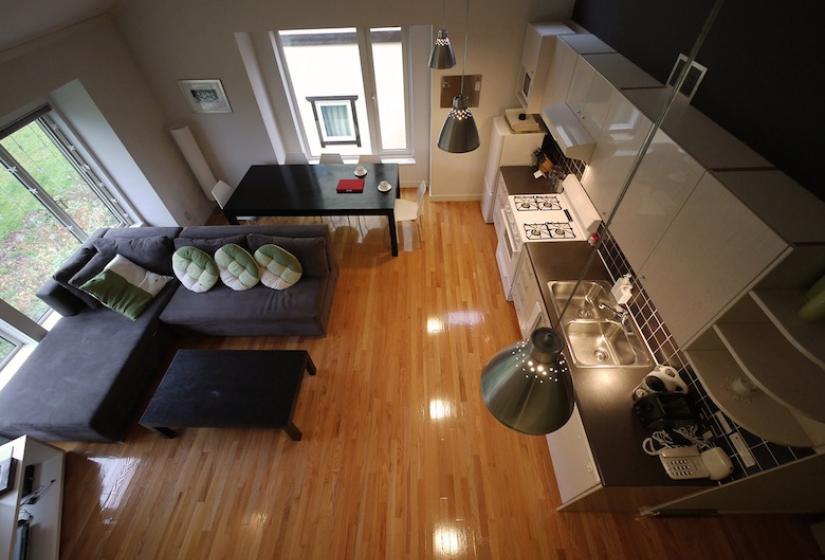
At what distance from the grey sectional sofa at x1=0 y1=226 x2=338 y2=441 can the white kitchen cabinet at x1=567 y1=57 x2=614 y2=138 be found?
248 centimetres

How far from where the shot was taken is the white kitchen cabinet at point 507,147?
13.1 ft

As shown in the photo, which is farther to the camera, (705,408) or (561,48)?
(561,48)

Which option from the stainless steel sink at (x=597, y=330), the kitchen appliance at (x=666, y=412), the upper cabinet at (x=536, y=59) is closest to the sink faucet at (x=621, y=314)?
the stainless steel sink at (x=597, y=330)

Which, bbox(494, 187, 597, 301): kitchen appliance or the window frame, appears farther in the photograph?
the window frame

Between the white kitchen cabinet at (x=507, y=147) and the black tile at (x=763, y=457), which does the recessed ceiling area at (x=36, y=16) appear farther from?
the black tile at (x=763, y=457)

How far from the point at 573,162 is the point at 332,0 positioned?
9.57ft

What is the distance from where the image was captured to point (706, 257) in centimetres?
159

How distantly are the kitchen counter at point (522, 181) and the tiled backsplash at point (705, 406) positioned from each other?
→ 1.22 metres

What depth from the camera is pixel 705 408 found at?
7.09ft

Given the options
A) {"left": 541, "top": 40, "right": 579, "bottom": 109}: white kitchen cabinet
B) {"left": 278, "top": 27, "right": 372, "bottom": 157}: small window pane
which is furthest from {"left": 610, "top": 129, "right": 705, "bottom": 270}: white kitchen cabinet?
{"left": 278, "top": 27, "right": 372, "bottom": 157}: small window pane

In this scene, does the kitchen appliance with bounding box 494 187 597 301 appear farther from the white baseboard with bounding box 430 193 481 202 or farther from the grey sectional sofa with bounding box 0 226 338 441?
the grey sectional sofa with bounding box 0 226 338 441

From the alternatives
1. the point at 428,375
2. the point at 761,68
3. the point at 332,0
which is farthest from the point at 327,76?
the point at 761,68

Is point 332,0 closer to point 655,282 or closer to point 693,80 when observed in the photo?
point 693,80

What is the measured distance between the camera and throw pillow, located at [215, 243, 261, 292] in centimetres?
351
